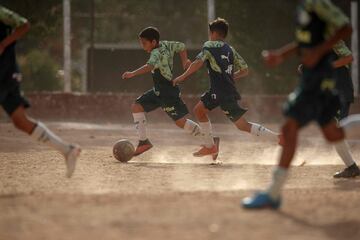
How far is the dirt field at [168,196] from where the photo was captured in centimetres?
573

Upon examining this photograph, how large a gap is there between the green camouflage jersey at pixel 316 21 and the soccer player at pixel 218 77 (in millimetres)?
3847

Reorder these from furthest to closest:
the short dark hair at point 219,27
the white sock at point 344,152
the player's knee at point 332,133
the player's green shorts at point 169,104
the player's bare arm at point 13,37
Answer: the player's green shorts at point 169,104 < the short dark hair at point 219,27 < the white sock at point 344,152 < the player's bare arm at point 13,37 < the player's knee at point 332,133

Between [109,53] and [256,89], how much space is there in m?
2.97

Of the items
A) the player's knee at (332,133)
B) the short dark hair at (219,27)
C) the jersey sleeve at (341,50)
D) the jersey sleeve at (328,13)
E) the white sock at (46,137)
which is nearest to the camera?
the jersey sleeve at (328,13)

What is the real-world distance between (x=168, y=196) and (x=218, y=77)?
3.78 meters

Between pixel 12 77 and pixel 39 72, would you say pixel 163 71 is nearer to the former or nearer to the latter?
pixel 12 77

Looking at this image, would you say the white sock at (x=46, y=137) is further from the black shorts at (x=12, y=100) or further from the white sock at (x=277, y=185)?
the white sock at (x=277, y=185)

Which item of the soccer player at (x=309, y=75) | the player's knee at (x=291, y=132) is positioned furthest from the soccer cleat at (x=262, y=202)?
the player's knee at (x=291, y=132)

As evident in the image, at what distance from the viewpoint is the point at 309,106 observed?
21.4 feet

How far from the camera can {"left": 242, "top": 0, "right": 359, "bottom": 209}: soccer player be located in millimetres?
6395

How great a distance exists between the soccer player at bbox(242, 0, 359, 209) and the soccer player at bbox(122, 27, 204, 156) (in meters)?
4.32

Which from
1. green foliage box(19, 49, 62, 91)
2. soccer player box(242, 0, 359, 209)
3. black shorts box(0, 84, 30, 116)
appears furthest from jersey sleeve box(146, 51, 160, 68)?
green foliage box(19, 49, 62, 91)

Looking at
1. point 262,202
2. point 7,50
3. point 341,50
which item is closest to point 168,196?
point 262,202

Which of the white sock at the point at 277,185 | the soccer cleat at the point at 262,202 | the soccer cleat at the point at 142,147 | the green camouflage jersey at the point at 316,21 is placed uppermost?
the green camouflage jersey at the point at 316,21
